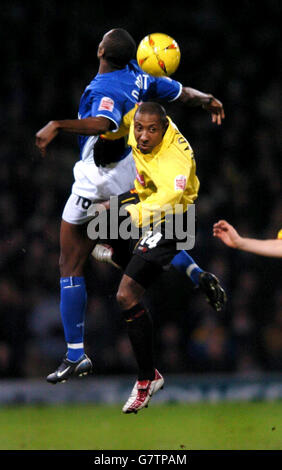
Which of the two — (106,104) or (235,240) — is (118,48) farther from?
(235,240)

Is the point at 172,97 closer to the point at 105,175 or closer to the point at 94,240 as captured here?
the point at 105,175

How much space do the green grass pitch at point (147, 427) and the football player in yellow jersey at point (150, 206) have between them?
4.46ft

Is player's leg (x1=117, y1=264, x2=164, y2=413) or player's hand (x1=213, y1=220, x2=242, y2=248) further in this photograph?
player's leg (x1=117, y1=264, x2=164, y2=413)

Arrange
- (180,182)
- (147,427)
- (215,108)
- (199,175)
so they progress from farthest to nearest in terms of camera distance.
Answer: (199,175), (147,427), (215,108), (180,182)

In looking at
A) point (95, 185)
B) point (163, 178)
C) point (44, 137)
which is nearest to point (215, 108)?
point (95, 185)

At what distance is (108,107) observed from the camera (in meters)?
6.43

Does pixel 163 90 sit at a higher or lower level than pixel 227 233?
higher

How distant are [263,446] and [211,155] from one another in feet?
17.9

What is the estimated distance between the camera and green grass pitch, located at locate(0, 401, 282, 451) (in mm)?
7887

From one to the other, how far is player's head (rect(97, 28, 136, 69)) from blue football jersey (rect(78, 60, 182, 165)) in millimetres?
87

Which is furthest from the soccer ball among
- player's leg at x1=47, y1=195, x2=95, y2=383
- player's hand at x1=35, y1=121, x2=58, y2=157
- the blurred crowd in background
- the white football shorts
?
the blurred crowd in background

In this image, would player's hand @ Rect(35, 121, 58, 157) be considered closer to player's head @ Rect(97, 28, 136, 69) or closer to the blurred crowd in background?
player's head @ Rect(97, 28, 136, 69)

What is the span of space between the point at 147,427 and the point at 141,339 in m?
2.76

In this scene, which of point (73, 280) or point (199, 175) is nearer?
point (73, 280)
